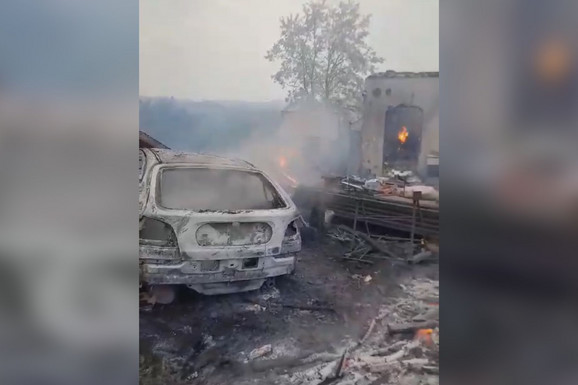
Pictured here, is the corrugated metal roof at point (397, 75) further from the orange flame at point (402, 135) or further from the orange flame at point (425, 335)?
the orange flame at point (425, 335)

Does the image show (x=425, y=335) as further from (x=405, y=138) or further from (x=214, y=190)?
(x=214, y=190)

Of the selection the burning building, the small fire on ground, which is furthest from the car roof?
the burning building

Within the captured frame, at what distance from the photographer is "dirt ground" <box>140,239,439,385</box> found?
1442 millimetres

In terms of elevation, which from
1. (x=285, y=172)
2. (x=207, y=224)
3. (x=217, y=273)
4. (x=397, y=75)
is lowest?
(x=217, y=273)

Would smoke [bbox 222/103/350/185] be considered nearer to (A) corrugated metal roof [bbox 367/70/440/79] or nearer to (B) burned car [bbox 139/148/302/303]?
(B) burned car [bbox 139/148/302/303]

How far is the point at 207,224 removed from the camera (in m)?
1.47

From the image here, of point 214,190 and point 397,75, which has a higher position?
point 397,75

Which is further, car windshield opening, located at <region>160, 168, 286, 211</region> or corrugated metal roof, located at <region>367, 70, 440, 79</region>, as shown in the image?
corrugated metal roof, located at <region>367, 70, 440, 79</region>

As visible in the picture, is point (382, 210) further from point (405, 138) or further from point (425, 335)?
point (425, 335)

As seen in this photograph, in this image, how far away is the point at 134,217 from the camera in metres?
1.42

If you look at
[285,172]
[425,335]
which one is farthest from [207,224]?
[425,335]

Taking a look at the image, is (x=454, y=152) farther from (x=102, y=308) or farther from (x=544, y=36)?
(x=102, y=308)

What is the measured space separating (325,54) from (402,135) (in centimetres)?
37

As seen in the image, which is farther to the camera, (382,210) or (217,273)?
(382,210)
